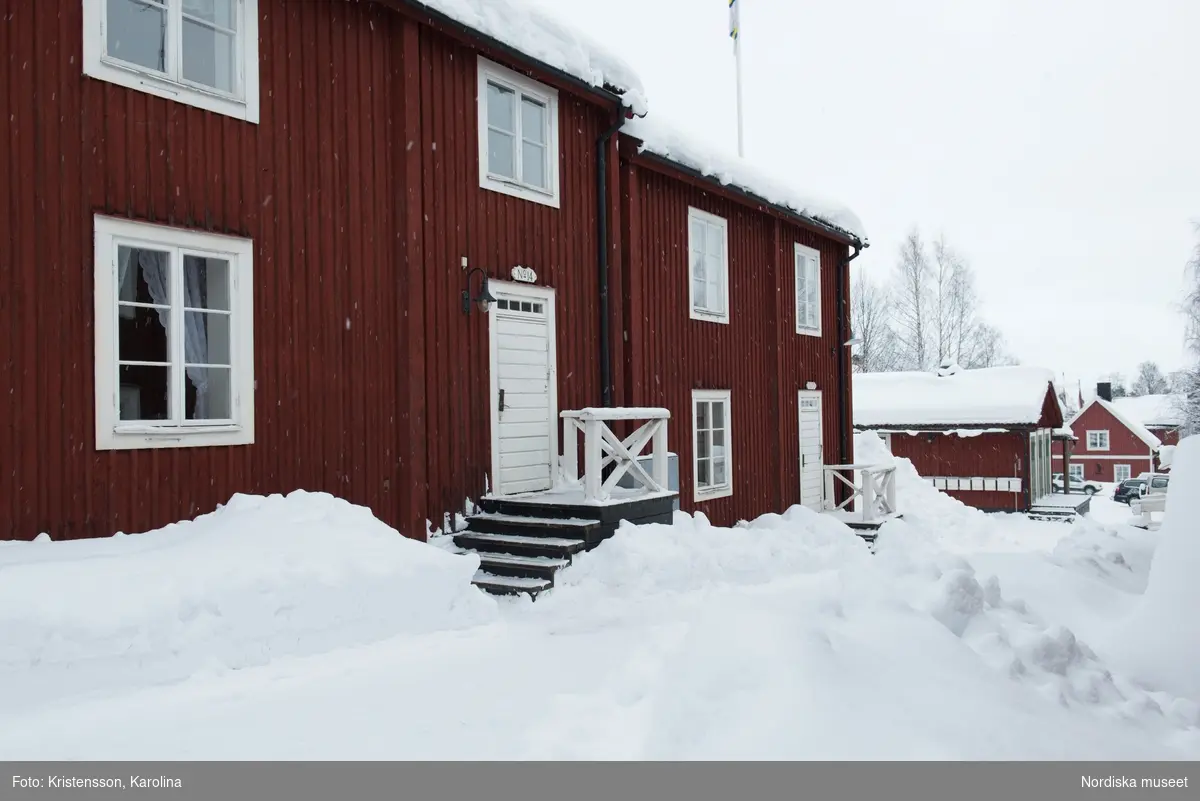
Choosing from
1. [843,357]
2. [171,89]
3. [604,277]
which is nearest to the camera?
[171,89]

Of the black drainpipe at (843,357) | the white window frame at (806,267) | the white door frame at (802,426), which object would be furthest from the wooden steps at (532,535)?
the black drainpipe at (843,357)

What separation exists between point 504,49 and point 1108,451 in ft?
163

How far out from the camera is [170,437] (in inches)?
230

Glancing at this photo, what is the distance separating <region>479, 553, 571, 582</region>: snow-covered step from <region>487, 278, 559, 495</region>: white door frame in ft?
3.65

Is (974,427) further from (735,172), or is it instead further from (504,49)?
(504,49)

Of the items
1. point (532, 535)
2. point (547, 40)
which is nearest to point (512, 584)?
point (532, 535)

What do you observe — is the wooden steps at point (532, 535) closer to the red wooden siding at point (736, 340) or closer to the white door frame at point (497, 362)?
the white door frame at point (497, 362)

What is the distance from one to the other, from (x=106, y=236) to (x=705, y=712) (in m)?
4.94

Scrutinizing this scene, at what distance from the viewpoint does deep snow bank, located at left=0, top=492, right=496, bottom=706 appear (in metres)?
4.24

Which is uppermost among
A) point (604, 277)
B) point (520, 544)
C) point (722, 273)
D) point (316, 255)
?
point (722, 273)

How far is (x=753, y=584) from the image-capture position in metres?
8.11

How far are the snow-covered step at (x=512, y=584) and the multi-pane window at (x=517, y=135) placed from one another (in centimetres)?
394
